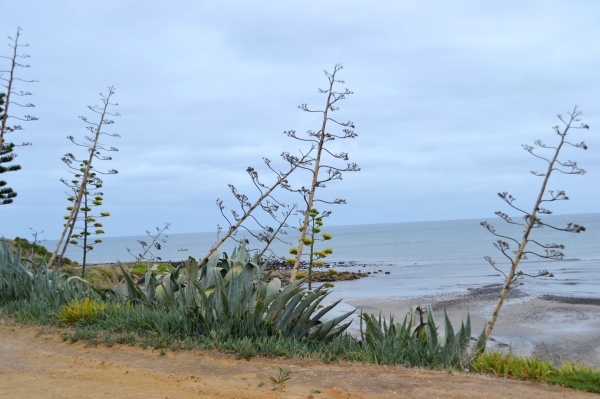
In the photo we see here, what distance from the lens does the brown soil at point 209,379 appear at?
473 centimetres

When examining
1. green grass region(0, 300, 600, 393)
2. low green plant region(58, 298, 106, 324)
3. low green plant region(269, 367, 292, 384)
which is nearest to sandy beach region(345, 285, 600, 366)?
green grass region(0, 300, 600, 393)

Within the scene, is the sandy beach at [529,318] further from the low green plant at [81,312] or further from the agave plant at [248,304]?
the low green plant at [81,312]

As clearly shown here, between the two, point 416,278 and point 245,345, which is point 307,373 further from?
point 416,278

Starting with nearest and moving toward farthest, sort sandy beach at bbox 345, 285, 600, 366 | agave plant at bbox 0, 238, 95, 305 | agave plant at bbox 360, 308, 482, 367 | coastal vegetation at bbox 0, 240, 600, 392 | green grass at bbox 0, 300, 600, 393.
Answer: green grass at bbox 0, 300, 600, 393
coastal vegetation at bbox 0, 240, 600, 392
agave plant at bbox 360, 308, 482, 367
agave plant at bbox 0, 238, 95, 305
sandy beach at bbox 345, 285, 600, 366

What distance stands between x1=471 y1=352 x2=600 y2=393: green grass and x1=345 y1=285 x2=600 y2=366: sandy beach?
17.2 ft

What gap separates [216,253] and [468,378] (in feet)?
12.9

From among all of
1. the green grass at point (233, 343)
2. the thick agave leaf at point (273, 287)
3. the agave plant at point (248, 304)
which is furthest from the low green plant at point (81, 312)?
the thick agave leaf at point (273, 287)

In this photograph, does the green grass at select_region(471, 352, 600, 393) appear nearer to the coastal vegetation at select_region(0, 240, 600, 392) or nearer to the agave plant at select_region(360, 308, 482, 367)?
the coastal vegetation at select_region(0, 240, 600, 392)

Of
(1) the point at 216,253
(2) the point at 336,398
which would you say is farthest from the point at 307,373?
(1) the point at 216,253

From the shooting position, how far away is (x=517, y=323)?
20.5 metres

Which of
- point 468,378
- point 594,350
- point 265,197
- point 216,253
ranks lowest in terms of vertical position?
point 594,350

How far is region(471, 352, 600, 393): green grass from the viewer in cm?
503

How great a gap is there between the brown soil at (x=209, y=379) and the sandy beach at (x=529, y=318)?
572 cm

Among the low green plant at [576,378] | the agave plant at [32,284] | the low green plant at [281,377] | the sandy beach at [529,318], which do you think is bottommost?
the sandy beach at [529,318]
